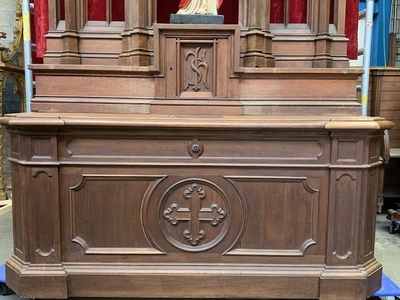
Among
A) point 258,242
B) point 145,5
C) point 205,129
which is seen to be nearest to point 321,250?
point 258,242

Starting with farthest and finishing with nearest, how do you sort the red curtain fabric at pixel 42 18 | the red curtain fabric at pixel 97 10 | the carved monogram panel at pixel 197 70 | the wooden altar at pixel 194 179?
1. the red curtain fabric at pixel 42 18
2. the red curtain fabric at pixel 97 10
3. the carved monogram panel at pixel 197 70
4. the wooden altar at pixel 194 179

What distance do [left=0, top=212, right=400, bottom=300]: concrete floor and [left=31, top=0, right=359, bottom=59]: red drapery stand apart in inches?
53.1

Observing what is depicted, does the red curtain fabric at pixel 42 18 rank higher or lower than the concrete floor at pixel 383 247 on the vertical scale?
higher

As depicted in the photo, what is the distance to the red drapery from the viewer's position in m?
2.24

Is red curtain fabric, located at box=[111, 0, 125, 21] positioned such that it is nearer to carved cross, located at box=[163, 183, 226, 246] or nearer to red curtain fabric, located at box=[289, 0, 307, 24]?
red curtain fabric, located at box=[289, 0, 307, 24]

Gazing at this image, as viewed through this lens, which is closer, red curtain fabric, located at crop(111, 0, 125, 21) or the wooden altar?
the wooden altar

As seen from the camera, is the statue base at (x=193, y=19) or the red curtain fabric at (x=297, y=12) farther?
the red curtain fabric at (x=297, y=12)

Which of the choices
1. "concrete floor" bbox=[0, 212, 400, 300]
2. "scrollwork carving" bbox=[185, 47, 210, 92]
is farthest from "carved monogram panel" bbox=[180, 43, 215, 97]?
"concrete floor" bbox=[0, 212, 400, 300]

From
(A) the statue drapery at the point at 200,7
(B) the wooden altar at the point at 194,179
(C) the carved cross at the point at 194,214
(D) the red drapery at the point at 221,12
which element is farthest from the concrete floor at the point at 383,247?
(A) the statue drapery at the point at 200,7

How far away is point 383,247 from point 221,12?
2076 millimetres

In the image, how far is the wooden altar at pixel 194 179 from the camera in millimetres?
1784

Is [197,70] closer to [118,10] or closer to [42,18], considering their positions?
[118,10]

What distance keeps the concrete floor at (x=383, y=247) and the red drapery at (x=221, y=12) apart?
1350 mm

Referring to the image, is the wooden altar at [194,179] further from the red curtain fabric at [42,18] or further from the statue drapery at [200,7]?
the red curtain fabric at [42,18]
